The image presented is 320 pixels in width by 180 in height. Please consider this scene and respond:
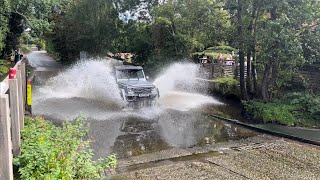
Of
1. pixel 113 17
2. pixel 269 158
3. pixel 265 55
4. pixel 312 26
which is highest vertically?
pixel 113 17

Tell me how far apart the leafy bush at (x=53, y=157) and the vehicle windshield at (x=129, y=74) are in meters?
9.60

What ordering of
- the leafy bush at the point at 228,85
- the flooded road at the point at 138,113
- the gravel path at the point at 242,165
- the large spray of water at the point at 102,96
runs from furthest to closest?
the leafy bush at the point at 228,85, the large spray of water at the point at 102,96, the flooded road at the point at 138,113, the gravel path at the point at 242,165

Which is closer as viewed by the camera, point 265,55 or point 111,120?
point 111,120

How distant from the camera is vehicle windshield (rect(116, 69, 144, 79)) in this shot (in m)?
15.9

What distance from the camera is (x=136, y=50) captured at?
960 inches

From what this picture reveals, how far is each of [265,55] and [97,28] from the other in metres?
15.8

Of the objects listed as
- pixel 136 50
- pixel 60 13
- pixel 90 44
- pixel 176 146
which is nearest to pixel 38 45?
pixel 60 13

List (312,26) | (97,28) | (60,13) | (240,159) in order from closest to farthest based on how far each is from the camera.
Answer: (240,159), (312,26), (97,28), (60,13)

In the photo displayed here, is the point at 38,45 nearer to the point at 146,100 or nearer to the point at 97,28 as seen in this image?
the point at 97,28

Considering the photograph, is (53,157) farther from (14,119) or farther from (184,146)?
(184,146)

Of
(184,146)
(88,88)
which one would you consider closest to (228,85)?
(88,88)

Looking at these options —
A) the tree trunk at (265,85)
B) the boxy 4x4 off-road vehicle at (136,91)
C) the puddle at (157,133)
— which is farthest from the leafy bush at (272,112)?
the boxy 4x4 off-road vehicle at (136,91)

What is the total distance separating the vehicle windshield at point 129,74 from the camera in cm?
1591

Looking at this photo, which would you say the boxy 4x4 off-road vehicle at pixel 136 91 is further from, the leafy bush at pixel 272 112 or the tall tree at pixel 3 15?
the tall tree at pixel 3 15
